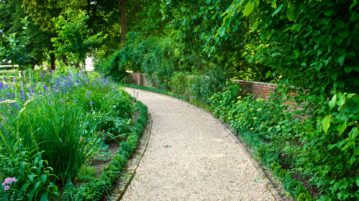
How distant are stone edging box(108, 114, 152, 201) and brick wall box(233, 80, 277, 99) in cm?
316

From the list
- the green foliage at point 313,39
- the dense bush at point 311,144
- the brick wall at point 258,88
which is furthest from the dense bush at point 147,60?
the green foliage at point 313,39

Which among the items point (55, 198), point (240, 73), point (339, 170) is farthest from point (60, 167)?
point (240, 73)

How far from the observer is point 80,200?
12.5ft

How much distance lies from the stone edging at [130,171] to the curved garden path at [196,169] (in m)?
0.08

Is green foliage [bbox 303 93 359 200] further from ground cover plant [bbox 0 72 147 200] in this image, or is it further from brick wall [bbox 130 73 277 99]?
brick wall [bbox 130 73 277 99]

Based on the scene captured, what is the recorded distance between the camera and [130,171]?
553cm

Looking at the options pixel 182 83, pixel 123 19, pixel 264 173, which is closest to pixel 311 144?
pixel 264 173

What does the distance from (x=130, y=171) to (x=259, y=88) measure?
4.85m

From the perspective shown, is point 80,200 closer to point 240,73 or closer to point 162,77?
point 240,73

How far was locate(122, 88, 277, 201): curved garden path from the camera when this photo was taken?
4.64 meters

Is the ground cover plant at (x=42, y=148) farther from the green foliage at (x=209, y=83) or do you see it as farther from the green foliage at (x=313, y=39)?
the green foliage at (x=209, y=83)

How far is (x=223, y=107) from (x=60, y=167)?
21.2 ft

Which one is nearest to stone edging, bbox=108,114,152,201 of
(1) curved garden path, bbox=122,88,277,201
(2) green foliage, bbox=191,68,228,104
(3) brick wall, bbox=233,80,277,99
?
(1) curved garden path, bbox=122,88,277,201

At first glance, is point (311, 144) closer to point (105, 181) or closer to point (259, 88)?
point (105, 181)
